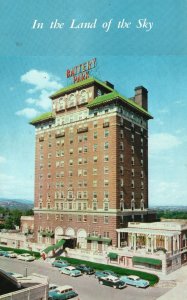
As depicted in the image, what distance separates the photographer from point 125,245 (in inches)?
2121

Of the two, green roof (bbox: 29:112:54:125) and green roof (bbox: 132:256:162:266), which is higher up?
green roof (bbox: 29:112:54:125)

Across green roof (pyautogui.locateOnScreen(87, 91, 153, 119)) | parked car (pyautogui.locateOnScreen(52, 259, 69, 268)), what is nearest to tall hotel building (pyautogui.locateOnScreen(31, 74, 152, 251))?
green roof (pyautogui.locateOnScreen(87, 91, 153, 119))

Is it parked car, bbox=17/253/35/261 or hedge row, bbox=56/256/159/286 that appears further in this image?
parked car, bbox=17/253/35/261

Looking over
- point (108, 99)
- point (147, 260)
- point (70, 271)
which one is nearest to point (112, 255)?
point (147, 260)

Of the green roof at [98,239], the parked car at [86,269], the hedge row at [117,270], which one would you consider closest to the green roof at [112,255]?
the hedge row at [117,270]

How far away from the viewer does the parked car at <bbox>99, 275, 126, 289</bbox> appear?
36969 millimetres

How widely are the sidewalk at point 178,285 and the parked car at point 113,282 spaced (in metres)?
5.44

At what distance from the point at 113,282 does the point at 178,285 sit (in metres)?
7.82

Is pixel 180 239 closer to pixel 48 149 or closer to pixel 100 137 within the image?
pixel 100 137

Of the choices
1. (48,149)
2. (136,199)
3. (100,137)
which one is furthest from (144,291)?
(48,149)

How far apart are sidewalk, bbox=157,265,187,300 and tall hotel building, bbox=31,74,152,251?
11.9 metres

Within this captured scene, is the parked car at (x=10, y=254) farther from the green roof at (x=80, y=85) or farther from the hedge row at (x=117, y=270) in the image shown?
the green roof at (x=80, y=85)

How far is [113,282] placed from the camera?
37.1 meters

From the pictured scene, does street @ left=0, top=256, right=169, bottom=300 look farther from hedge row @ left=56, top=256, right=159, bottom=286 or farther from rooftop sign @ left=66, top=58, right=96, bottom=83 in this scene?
rooftop sign @ left=66, top=58, right=96, bottom=83
